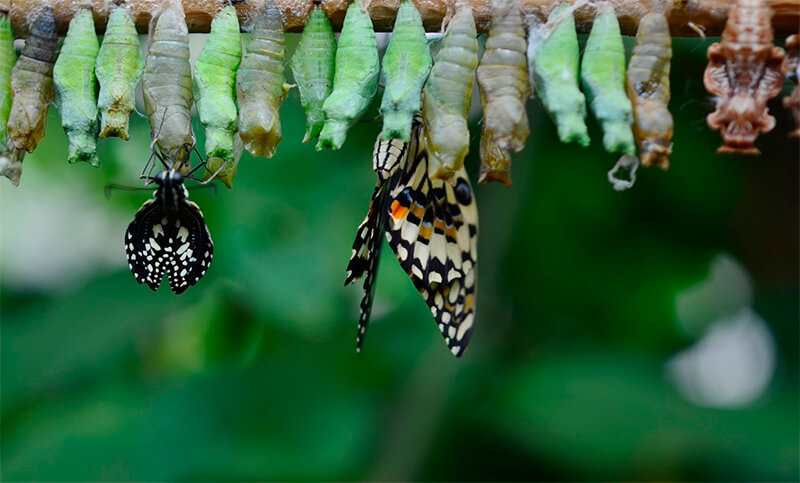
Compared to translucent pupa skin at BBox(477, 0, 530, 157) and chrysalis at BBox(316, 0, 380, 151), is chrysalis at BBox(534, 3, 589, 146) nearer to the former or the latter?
translucent pupa skin at BBox(477, 0, 530, 157)

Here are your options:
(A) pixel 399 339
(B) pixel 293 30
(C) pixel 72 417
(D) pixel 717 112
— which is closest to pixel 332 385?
(A) pixel 399 339

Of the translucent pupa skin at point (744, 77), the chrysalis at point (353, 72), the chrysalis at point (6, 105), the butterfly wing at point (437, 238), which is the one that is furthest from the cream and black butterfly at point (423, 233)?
the chrysalis at point (6, 105)

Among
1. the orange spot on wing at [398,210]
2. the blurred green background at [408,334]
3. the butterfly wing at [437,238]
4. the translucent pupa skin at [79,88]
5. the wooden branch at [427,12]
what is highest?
the wooden branch at [427,12]

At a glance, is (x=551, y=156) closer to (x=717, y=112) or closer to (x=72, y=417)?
(x=717, y=112)

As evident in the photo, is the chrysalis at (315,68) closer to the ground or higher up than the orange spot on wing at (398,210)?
higher up

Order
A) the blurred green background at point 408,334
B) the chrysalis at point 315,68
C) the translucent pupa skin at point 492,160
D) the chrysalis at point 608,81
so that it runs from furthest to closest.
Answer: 1. the blurred green background at point 408,334
2. the chrysalis at point 315,68
3. the translucent pupa skin at point 492,160
4. the chrysalis at point 608,81

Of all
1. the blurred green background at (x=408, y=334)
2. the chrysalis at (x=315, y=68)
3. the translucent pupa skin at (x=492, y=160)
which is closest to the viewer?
the translucent pupa skin at (x=492, y=160)

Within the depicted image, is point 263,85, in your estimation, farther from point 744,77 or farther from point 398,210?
point 744,77

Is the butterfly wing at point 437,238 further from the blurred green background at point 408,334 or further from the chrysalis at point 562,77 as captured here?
the blurred green background at point 408,334
